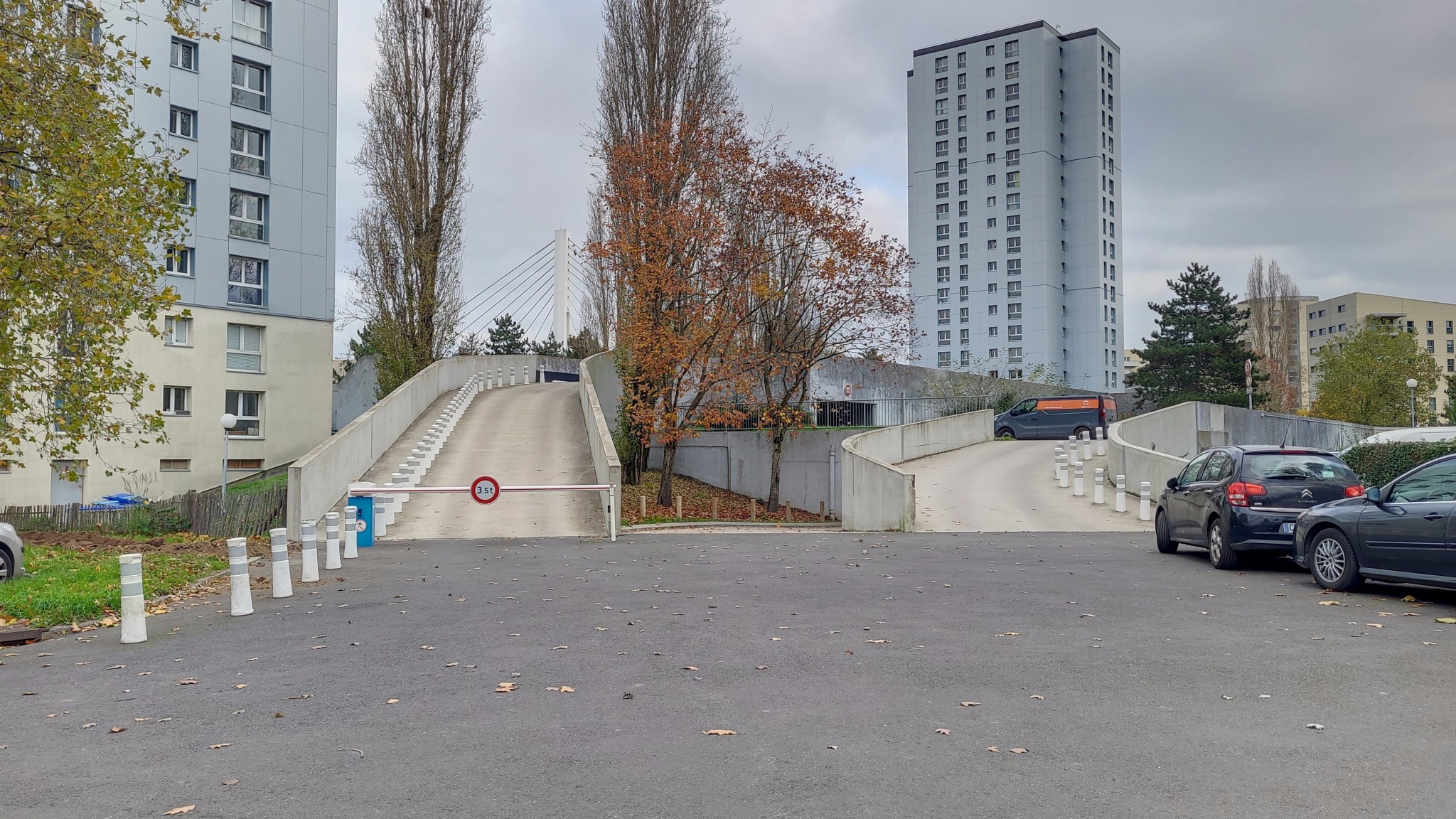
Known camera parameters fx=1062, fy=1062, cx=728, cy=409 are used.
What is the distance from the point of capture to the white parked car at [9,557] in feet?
43.3

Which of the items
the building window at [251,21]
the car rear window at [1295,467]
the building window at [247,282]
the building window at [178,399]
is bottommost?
the car rear window at [1295,467]

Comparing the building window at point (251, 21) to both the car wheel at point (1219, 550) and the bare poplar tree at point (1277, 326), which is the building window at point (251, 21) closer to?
the car wheel at point (1219, 550)

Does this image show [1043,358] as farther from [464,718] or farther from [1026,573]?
[464,718]

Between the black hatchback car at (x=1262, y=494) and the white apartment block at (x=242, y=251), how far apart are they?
32.5 m

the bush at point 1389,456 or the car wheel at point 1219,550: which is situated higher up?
the bush at point 1389,456

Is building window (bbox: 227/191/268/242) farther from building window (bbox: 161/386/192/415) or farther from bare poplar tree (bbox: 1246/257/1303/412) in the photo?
bare poplar tree (bbox: 1246/257/1303/412)

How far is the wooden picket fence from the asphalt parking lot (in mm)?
10755

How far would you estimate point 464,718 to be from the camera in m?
5.96

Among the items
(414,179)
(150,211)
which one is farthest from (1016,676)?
(414,179)

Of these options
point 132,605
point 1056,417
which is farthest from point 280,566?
point 1056,417

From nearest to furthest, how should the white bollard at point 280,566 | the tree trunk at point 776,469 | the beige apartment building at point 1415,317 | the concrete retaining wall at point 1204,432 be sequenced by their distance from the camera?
the white bollard at point 280,566 < the concrete retaining wall at point 1204,432 < the tree trunk at point 776,469 < the beige apartment building at point 1415,317

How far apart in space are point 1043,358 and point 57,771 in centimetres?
8639

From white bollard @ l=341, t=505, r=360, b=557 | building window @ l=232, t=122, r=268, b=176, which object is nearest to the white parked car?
white bollard @ l=341, t=505, r=360, b=557

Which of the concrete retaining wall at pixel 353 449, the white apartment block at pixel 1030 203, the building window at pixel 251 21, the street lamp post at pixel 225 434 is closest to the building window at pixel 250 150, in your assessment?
the building window at pixel 251 21
